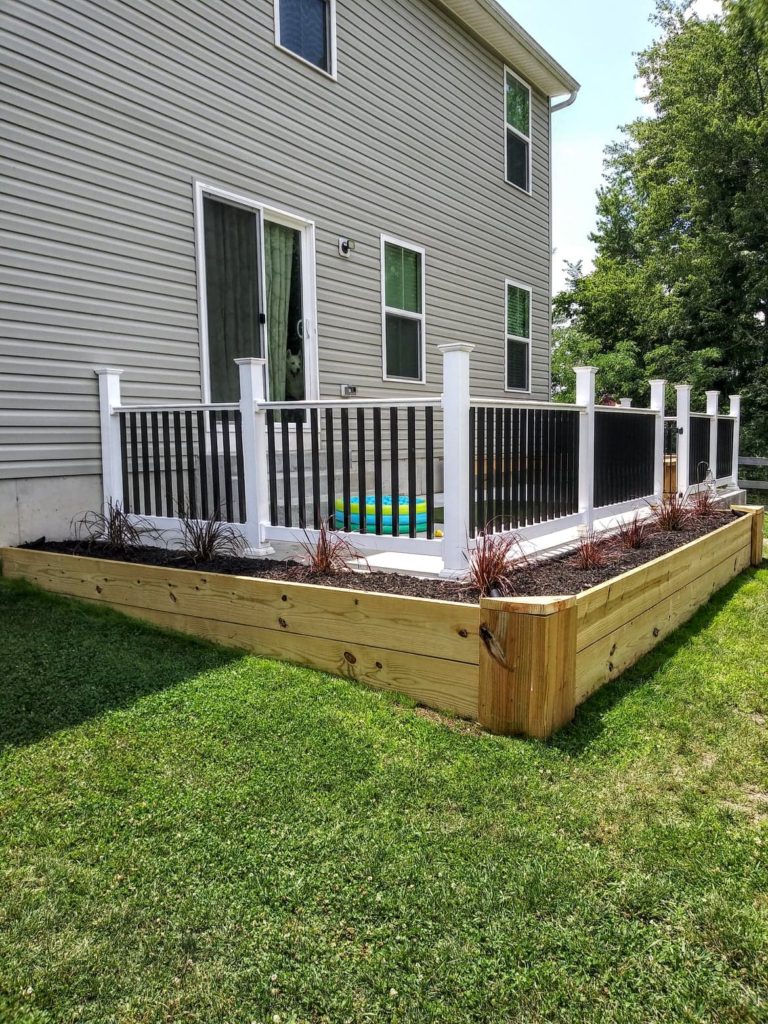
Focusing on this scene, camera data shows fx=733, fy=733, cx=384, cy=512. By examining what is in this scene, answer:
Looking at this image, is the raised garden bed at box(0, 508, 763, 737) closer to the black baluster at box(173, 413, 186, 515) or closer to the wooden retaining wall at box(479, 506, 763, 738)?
the wooden retaining wall at box(479, 506, 763, 738)

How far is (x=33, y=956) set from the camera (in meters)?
1.56

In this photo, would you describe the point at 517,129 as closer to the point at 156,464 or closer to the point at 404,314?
the point at 404,314

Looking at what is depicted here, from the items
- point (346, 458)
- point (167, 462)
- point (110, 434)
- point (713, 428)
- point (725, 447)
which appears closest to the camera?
point (346, 458)

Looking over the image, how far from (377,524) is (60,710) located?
162cm

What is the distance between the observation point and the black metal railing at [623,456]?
16.8 ft

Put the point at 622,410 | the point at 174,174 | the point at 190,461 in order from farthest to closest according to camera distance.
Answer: the point at 622,410, the point at 174,174, the point at 190,461

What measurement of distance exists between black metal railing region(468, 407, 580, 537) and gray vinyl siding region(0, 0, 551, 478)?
8.77 ft

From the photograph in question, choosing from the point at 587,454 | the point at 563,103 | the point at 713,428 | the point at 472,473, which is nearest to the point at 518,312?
the point at 563,103

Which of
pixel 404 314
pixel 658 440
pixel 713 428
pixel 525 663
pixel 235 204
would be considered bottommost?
pixel 525 663

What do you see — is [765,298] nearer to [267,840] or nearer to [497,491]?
[497,491]

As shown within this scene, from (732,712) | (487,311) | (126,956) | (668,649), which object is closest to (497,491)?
(668,649)

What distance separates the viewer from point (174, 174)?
5.25 m

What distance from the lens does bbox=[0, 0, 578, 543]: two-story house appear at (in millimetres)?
4469

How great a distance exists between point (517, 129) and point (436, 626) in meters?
8.94
